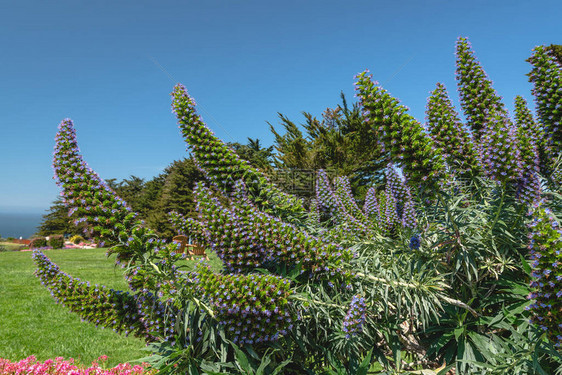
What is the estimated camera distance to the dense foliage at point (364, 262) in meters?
1.92

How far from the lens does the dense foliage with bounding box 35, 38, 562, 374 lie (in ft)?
6.31

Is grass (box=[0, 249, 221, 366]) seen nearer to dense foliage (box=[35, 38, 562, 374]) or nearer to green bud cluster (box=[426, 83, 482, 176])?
dense foliage (box=[35, 38, 562, 374])

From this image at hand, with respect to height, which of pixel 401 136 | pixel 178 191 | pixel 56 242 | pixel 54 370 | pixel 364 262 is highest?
pixel 178 191

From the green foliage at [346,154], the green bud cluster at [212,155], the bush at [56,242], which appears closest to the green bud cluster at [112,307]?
the green bud cluster at [212,155]

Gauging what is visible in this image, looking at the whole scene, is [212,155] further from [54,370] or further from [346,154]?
[346,154]

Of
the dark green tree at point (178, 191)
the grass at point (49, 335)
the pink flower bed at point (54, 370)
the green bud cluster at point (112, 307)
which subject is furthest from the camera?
the dark green tree at point (178, 191)

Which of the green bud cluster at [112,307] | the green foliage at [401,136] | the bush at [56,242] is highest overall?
the bush at [56,242]

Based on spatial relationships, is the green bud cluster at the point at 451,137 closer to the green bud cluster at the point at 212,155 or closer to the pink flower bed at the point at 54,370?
the green bud cluster at the point at 212,155

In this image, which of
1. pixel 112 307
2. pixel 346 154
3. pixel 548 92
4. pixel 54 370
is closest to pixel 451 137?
pixel 548 92

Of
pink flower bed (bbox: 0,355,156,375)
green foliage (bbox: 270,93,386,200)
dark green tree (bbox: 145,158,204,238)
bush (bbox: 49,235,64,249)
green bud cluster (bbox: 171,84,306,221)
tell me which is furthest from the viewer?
bush (bbox: 49,235,64,249)

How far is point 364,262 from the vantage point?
2.62m

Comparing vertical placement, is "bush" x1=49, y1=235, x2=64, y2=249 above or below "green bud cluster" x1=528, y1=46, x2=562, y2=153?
above

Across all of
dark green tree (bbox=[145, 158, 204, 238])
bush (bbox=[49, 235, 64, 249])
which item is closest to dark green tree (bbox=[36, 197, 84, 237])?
bush (bbox=[49, 235, 64, 249])

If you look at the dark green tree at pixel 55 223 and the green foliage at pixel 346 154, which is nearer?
the green foliage at pixel 346 154
